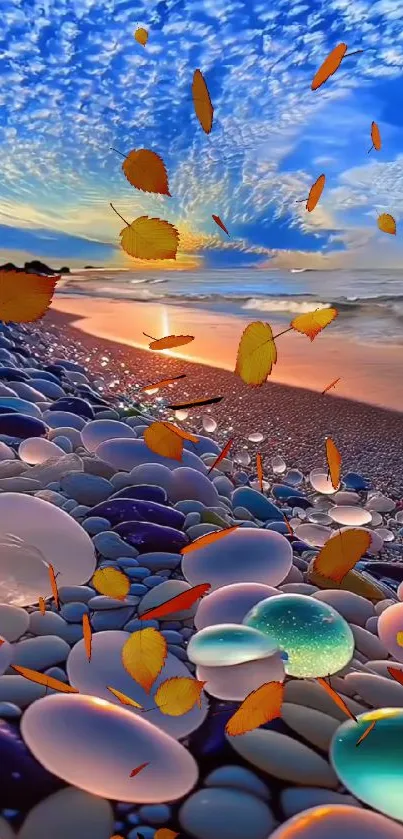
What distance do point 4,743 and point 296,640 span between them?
402 mm

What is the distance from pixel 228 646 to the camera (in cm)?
87

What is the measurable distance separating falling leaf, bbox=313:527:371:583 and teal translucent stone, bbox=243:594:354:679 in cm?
25

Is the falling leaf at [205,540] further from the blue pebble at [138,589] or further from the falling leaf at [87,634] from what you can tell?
the falling leaf at [87,634]

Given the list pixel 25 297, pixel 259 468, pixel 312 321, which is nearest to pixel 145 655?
pixel 25 297

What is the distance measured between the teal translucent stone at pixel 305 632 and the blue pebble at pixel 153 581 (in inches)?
7.5

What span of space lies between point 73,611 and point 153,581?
0.51 ft

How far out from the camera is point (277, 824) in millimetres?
657

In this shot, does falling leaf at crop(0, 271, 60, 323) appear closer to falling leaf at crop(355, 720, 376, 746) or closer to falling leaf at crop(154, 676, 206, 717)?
falling leaf at crop(154, 676, 206, 717)

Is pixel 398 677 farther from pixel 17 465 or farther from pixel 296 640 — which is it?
pixel 17 465

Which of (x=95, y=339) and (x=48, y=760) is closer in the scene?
(x=48, y=760)

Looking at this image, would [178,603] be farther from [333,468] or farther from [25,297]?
[333,468]

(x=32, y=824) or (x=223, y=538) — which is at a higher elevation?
(x=223, y=538)

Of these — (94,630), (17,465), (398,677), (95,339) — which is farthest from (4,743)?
(95,339)

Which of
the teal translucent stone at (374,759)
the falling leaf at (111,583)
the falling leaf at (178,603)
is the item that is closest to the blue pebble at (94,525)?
the falling leaf at (111,583)
